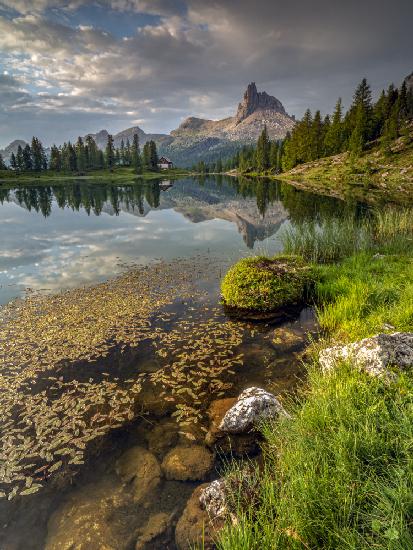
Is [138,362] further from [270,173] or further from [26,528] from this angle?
[270,173]

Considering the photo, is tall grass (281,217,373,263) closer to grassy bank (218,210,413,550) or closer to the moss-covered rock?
the moss-covered rock

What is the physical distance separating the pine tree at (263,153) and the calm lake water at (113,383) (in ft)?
428

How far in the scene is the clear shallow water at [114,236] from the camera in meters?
19.2

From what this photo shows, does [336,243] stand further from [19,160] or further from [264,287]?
[19,160]

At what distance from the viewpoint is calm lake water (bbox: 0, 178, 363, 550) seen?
17.8 ft

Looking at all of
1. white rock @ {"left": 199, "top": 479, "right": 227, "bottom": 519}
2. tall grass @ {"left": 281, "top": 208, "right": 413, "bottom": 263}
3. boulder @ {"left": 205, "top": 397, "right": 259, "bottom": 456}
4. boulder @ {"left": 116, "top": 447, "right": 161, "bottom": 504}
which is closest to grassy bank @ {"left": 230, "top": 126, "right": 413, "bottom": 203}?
tall grass @ {"left": 281, "top": 208, "right": 413, "bottom": 263}

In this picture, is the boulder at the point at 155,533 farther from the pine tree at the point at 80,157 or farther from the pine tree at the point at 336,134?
the pine tree at the point at 80,157

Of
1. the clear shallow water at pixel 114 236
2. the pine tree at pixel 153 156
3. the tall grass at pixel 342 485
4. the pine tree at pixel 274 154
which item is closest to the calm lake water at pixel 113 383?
the clear shallow water at pixel 114 236

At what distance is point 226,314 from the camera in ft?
42.6

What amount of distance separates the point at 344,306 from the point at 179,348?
20.2 ft

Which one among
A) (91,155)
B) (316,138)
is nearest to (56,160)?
(91,155)

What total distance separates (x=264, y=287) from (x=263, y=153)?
5441 inches

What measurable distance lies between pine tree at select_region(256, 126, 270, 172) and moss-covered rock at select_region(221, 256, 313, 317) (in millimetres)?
135396

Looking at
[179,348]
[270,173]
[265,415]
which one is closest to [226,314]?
[179,348]
